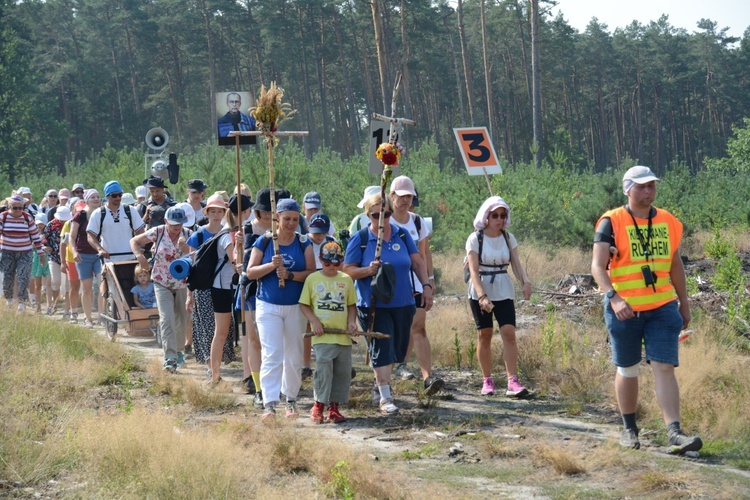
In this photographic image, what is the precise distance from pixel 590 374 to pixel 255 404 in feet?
10.5

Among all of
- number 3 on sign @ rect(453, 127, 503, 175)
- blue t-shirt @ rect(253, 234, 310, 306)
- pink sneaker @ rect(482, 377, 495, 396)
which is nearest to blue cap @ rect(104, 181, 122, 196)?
number 3 on sign @ rect(453, 127, 503, 175)

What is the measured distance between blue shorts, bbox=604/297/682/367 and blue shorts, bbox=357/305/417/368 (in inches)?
81.8

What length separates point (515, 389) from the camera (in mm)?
9336

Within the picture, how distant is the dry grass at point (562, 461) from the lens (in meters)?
6.59

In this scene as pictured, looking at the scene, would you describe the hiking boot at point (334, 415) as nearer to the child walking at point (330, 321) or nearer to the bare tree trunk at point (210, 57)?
the child walking at point (330, 321)

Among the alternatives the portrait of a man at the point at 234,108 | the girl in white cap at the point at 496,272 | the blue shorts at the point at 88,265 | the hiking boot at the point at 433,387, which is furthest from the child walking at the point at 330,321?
the portrait of a man at the point at 234,108

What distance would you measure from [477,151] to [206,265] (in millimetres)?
3928

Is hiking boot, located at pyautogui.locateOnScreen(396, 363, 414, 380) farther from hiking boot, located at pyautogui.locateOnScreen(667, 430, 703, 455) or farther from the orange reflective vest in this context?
hiking boot, located at pyautogui.locateOnScreen(667, 430, 703, 455)

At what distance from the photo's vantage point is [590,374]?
977 cm

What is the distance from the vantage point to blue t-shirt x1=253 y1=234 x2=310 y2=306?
8547 mm

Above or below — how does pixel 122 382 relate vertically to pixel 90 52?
below

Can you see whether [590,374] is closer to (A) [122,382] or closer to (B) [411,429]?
(B) [411,429]

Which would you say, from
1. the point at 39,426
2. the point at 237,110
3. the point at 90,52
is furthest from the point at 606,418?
the point at 90,52

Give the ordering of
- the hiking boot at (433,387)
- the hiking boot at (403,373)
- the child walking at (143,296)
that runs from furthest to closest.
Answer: the child walking at (143,296), the hiking boot at (403,373), the hiking boot at (433,387)
